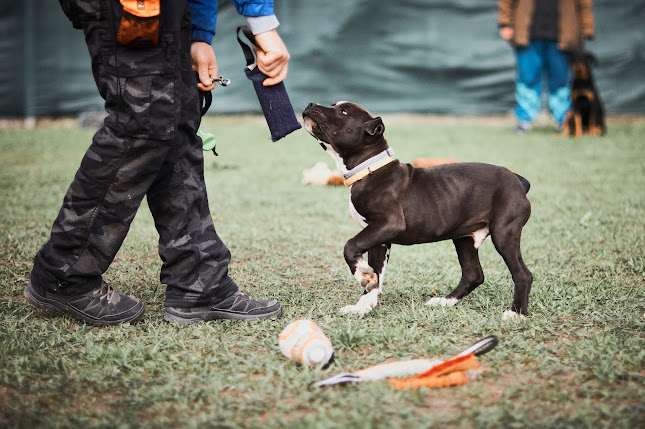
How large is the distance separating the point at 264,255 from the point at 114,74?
79.7 inches

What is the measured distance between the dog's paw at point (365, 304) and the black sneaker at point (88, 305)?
3.42 feet

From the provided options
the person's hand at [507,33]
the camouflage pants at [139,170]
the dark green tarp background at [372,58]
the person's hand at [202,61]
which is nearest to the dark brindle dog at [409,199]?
the person's hand at [202,61]

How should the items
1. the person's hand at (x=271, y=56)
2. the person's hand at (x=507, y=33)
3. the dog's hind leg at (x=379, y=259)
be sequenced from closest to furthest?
the person's hand at (x=271, y=56)
the dog's hind leg at (x=379, y=259)
the person's hand at (x=507, y=33)

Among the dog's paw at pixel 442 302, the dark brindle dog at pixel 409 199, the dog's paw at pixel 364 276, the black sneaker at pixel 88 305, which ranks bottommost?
the dog's paw at pixel 442 302

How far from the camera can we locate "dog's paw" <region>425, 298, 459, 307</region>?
3.52m

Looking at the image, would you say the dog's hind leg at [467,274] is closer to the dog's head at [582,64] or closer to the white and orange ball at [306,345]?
the white and orange ball at [306,345]

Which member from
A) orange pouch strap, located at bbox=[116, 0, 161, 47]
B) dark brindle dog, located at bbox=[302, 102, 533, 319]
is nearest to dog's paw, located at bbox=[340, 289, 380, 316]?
dark brindle dog, located at bbox=[302, 102, 533, 319]

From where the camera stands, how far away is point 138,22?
107 inches

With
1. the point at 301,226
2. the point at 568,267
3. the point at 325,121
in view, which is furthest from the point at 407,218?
the point at 301,226

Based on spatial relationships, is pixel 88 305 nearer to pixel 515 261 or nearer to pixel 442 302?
pixel 442 302

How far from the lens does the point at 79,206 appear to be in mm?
2926

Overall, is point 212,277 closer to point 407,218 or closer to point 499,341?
point 407,218

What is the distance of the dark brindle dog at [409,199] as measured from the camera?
3.30 metres

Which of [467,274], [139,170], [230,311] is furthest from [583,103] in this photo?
[139,170]
